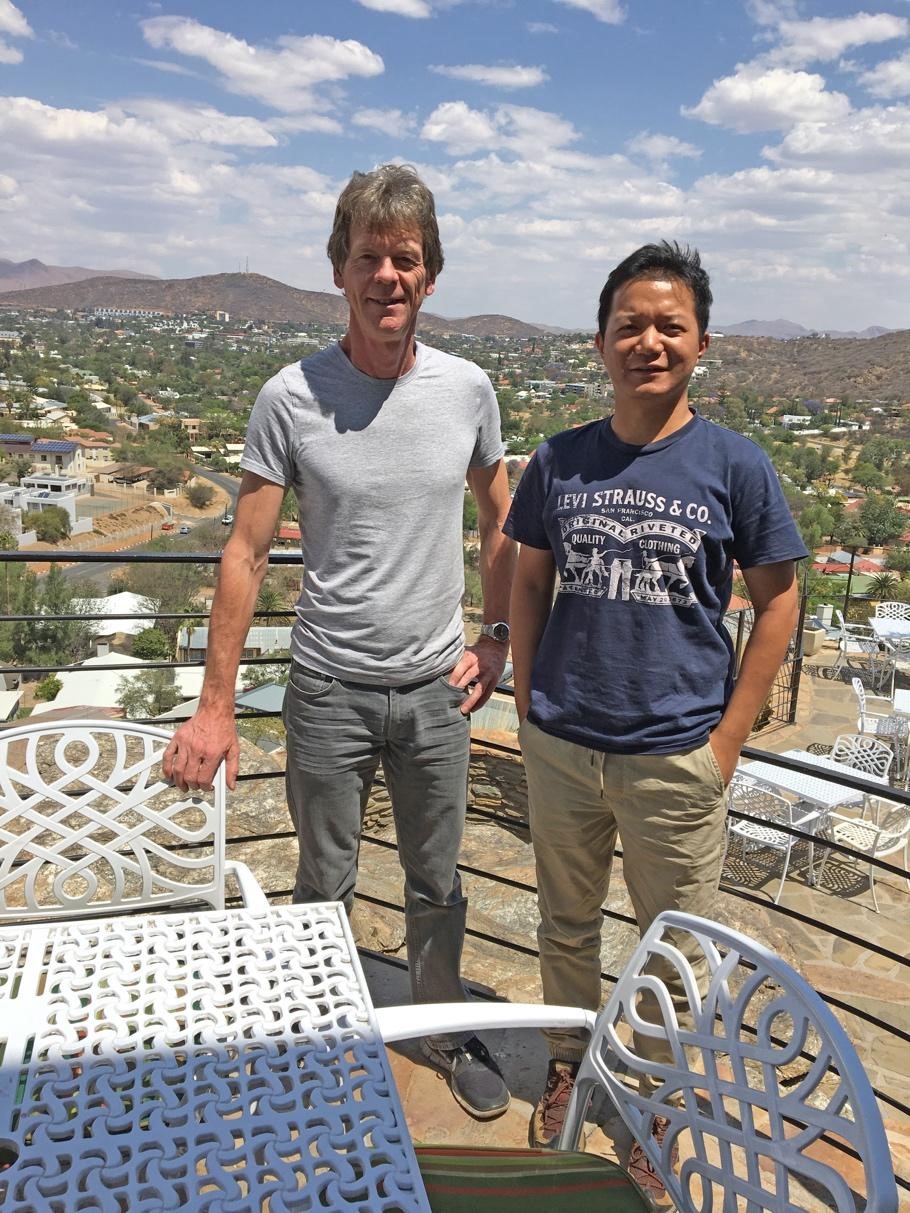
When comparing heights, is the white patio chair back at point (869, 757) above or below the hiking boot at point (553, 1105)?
below

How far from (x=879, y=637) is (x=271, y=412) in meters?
15.0

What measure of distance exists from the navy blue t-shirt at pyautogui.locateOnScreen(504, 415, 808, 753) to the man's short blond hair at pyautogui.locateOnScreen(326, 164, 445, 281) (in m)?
0.48

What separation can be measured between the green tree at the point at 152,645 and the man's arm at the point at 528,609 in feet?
83.5

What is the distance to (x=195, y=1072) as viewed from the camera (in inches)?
37.5

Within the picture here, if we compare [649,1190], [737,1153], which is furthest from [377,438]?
[737,1153]

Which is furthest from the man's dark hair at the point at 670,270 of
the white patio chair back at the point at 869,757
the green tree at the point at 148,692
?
the green tree at the point at 148,692

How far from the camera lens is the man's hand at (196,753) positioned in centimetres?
150

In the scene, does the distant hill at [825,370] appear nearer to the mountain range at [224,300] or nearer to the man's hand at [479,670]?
the mountain range at [224,300]

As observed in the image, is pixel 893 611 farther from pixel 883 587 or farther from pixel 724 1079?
pixel 724 1079

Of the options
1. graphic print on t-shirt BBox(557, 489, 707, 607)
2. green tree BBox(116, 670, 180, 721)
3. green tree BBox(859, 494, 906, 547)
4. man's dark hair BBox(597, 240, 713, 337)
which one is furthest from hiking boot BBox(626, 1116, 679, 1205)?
green tree BBox(859, 494, 906, 547)

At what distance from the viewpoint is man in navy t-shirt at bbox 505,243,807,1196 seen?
1.43 metres

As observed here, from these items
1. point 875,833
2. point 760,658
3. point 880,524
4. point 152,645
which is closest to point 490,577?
point 760,658

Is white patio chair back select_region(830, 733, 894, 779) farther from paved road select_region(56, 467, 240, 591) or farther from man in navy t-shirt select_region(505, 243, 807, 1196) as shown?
paved road select_region(56, 467, 240, 591)

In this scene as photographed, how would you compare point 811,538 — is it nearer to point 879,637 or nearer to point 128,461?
point 879,637
